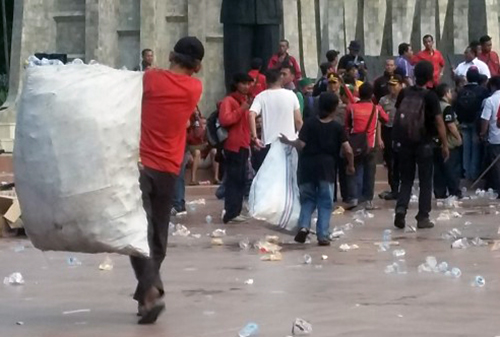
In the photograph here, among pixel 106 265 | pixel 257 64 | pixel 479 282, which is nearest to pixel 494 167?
pixel 257 64

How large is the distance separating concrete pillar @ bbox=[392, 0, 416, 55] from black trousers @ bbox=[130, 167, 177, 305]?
18889mm

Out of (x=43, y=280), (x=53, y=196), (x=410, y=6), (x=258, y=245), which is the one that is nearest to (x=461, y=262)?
(x=258, y=245)

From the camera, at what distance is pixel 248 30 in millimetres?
22359

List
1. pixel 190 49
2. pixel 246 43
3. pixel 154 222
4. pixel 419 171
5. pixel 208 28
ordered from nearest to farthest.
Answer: pixel 154 222, pixel 190 49, pixel 419 171, pixel 246 43, pixel 208 28

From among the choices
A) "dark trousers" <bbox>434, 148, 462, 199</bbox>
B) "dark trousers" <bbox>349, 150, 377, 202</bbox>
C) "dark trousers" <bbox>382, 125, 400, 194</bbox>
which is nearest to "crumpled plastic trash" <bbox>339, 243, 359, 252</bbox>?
"dark trousers" <bbox>349, 150, 377, 202</bbox>

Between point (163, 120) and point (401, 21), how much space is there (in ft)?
62.9

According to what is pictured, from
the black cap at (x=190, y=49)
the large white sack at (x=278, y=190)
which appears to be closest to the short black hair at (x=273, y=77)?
the large white sack at (x=278, y=190)

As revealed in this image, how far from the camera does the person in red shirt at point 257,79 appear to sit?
19.3 metres

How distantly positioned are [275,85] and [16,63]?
470 inches

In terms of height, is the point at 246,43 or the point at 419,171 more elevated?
the point at 246,43

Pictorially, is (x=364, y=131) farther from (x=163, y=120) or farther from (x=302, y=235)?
(x=163, y=120)

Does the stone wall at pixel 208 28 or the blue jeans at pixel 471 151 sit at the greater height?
the stone wall at pixel 208 28

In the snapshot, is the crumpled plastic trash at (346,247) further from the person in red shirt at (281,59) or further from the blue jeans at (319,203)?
the person in red shirt at (281,59)

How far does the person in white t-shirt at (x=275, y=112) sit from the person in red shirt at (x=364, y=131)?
2604mm
